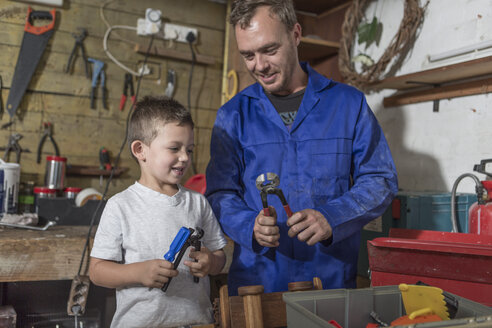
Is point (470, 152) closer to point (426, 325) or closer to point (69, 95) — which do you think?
point (426, 325)

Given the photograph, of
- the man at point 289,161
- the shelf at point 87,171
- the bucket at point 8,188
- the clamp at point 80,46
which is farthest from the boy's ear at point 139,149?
the clamp at point 80,46

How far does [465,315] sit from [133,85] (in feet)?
7.06

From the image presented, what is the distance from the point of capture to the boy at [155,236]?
3.80 feet

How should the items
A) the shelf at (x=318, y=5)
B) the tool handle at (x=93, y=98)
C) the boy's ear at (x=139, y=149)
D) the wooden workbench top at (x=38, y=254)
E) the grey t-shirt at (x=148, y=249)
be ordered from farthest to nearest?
the shelf at (x=318, y=5)
the tool handle at (x=93, y=98)
the wooden workbench top at (x=38, y=254)
the boy's ear at (x=139, y=149)
the grey t-shirt at (x=148, y=249)

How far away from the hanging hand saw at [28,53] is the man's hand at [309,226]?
5.90 feet

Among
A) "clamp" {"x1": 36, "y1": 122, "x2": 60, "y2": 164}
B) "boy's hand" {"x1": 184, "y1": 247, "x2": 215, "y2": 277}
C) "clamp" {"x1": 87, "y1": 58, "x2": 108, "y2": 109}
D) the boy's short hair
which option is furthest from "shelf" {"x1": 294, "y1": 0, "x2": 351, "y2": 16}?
"boy's hand" {"x1": 184, "y1": 247, "x2": 215, "y2": 277}

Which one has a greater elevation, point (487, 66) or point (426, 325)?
point (487, 66)

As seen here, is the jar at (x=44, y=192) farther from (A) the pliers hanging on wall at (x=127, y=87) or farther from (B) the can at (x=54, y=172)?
(A) the pliers hanging on wall at (x=127, y=87)

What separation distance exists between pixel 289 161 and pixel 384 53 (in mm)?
1177

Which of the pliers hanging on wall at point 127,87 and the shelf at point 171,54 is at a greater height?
the shelf at point 171,54

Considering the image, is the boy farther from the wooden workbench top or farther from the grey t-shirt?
the wooden workbench top

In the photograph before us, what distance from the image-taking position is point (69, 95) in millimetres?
2395

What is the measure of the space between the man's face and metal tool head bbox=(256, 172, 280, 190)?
1.33ft

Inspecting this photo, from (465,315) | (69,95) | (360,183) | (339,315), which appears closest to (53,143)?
(69,95)
